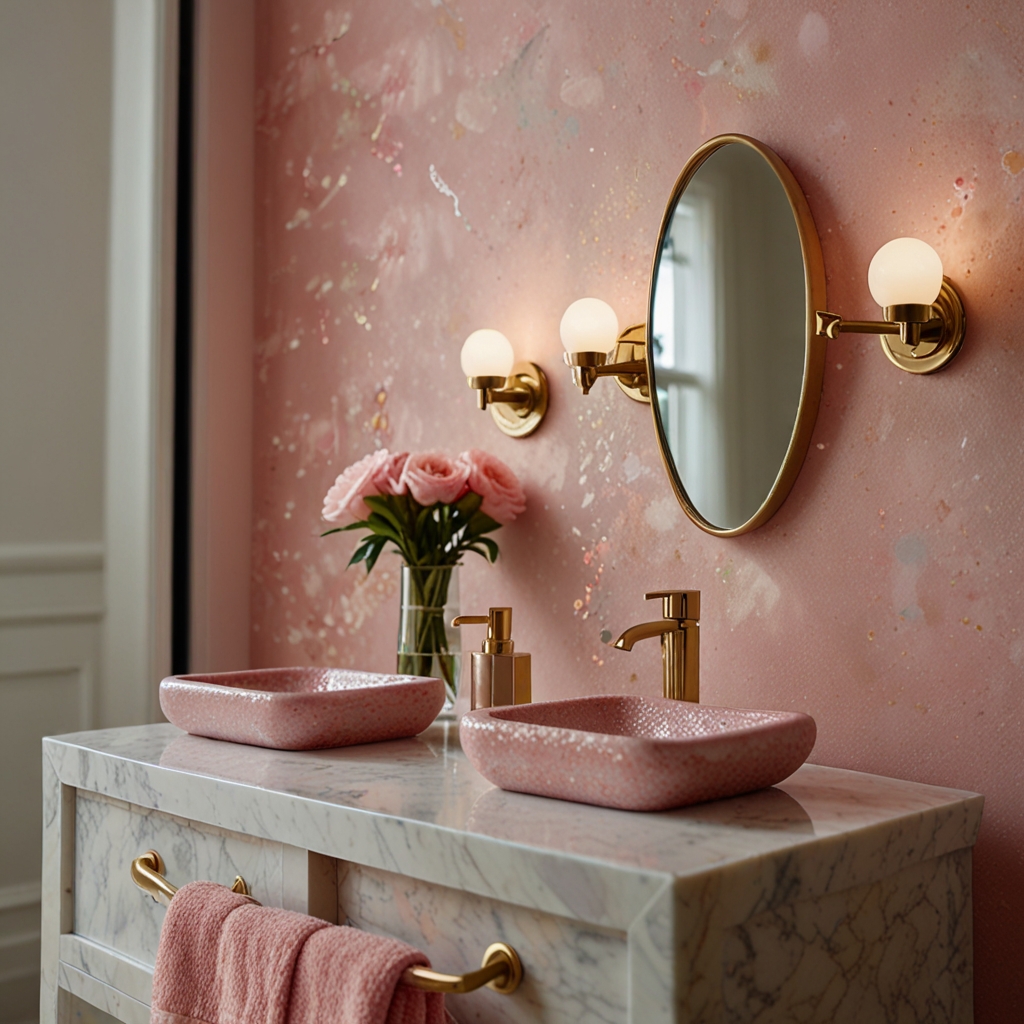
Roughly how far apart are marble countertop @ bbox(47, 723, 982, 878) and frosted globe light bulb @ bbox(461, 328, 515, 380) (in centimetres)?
52

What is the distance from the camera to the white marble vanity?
2.61 feet

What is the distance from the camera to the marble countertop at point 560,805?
847mm

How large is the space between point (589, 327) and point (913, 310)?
424 millimetres

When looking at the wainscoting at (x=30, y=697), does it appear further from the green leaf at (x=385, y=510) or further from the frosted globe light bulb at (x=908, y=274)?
the frosted globe light bulb at (x=908, y=274)

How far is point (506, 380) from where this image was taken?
1.55 meters

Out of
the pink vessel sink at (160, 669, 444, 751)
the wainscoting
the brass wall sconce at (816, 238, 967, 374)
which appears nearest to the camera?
the brass wall sconce at (816, 238, 967, 374)

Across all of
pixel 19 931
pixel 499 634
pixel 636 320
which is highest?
pixel 636 320

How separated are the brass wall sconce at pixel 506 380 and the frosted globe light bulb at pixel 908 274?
568 millimetres

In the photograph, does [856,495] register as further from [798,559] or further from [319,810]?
[319,810]

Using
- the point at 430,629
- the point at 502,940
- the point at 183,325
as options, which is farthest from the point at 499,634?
the point at 183,325

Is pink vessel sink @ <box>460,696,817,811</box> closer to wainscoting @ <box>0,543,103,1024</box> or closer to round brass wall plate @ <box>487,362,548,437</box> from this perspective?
round brass wall plate @ <box>487,362,548,437</box>

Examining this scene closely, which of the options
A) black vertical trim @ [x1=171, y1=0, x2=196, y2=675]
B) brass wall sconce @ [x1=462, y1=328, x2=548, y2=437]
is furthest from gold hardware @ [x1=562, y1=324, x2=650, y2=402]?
black vertical trim @ [x1=171, y1=0, x2=196, y2=675]

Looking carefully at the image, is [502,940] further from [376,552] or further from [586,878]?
[376,552]

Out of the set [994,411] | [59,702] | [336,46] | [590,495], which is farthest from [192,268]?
[994,411]
